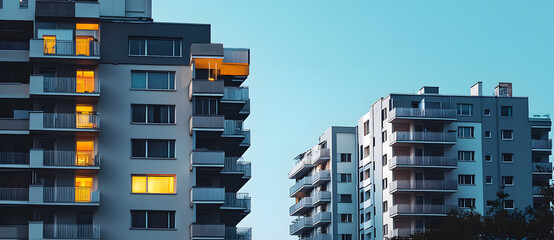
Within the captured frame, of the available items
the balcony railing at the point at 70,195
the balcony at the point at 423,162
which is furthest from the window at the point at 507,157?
the balcony railing at the point at 70,195

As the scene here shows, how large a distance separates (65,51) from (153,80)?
7167 millimetres

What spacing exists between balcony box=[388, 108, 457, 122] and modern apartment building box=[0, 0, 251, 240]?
43.0m

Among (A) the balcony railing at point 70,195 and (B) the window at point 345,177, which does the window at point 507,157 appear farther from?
(A) the balcony railing at point 70,195

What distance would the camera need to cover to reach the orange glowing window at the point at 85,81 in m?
77.1

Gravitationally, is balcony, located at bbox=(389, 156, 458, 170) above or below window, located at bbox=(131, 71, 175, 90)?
below

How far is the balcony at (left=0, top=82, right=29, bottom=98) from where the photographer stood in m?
78.0

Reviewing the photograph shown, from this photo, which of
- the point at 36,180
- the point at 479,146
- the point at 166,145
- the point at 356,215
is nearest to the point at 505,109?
the point at 479,146

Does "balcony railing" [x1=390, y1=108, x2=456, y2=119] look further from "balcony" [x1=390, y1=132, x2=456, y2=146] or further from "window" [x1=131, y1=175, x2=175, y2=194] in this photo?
"window" [x1=131, y1=175, x2=175, y2=194]

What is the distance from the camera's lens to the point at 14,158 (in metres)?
76.5

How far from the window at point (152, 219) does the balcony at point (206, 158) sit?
427 cm

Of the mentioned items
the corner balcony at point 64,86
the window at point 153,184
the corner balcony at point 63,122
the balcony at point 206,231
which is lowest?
the balcony at point 206,231

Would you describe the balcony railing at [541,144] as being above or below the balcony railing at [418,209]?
above

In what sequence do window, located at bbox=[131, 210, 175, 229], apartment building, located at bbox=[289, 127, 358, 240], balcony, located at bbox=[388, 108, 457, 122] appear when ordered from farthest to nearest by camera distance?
apartment building, located at bbox=[289, 127, 358, 240] → balcony, located at bbox=[388, 108, 457, 122] → window, located at bbox=[131, 210, 175, 229]

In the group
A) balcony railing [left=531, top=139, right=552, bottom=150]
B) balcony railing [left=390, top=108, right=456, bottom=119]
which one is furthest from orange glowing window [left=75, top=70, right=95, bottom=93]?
balcony railing [left=531, top=139, right=552, bottom=150]
